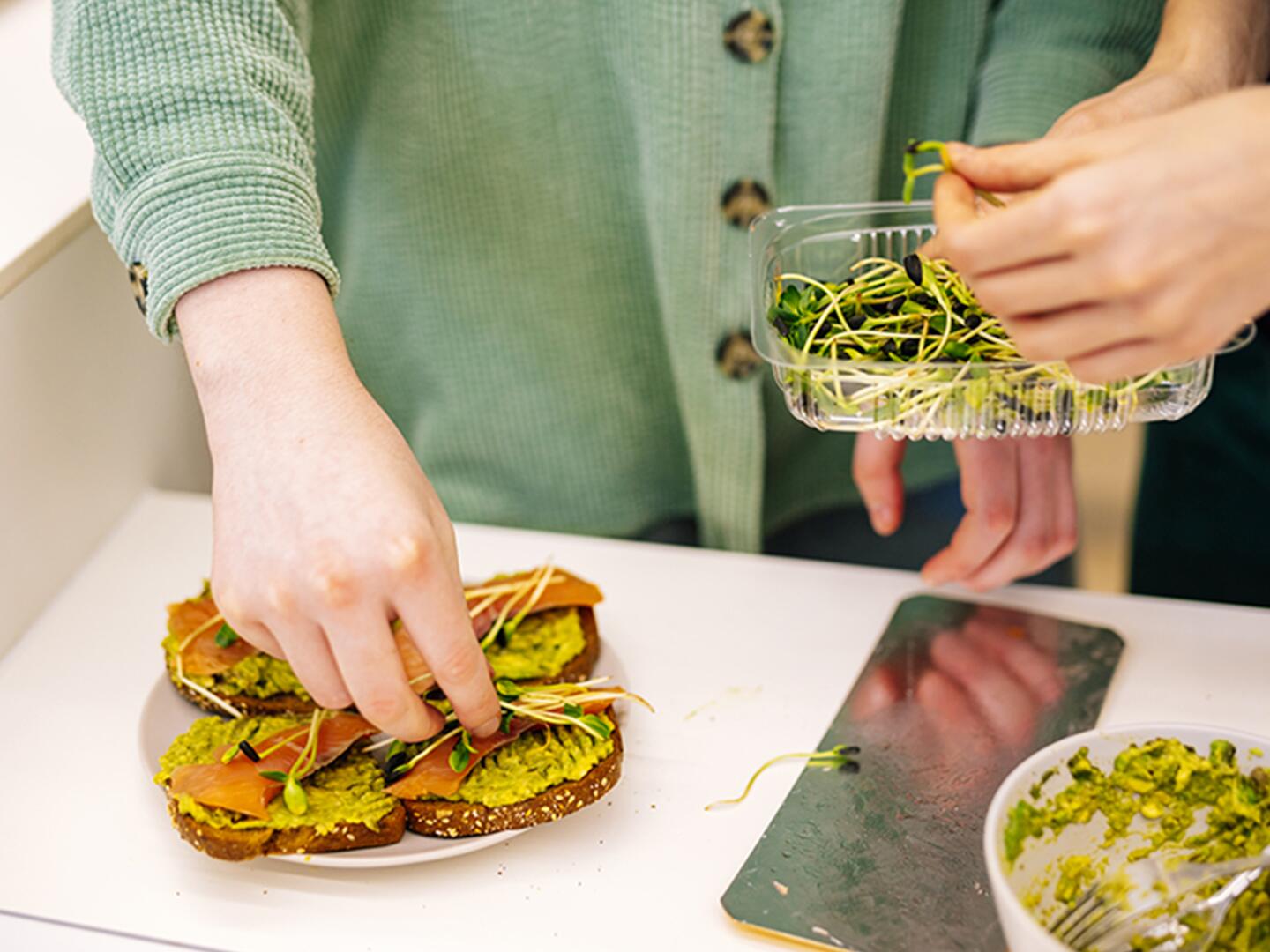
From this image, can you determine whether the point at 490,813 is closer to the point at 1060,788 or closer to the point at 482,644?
the point at 482,644

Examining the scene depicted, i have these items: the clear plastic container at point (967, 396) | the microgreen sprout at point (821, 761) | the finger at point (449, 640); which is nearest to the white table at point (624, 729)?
the microgreen sprout at point (821, 761)

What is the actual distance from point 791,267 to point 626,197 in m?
0.27

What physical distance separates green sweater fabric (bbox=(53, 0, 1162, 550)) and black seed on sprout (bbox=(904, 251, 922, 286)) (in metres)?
0.25

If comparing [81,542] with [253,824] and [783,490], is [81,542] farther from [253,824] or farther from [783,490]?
[783,490]

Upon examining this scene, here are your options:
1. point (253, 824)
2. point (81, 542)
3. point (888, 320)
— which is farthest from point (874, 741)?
point (81, 542)

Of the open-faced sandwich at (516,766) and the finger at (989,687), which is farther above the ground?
the open-faced sandwich at (516,766)

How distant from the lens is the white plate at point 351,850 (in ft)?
2.66

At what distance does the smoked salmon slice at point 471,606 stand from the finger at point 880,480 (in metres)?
0.28

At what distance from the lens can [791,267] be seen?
0.99 metres

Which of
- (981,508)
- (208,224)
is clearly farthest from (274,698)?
(981,508)

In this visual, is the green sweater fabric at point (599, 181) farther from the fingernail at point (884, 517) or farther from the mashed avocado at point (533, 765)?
the mashed avocado at point (533, 765)

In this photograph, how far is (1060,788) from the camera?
0.76 metres

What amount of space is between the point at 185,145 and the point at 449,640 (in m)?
0.36

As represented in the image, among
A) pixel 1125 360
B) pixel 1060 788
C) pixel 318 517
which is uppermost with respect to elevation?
pixel 1125 360
